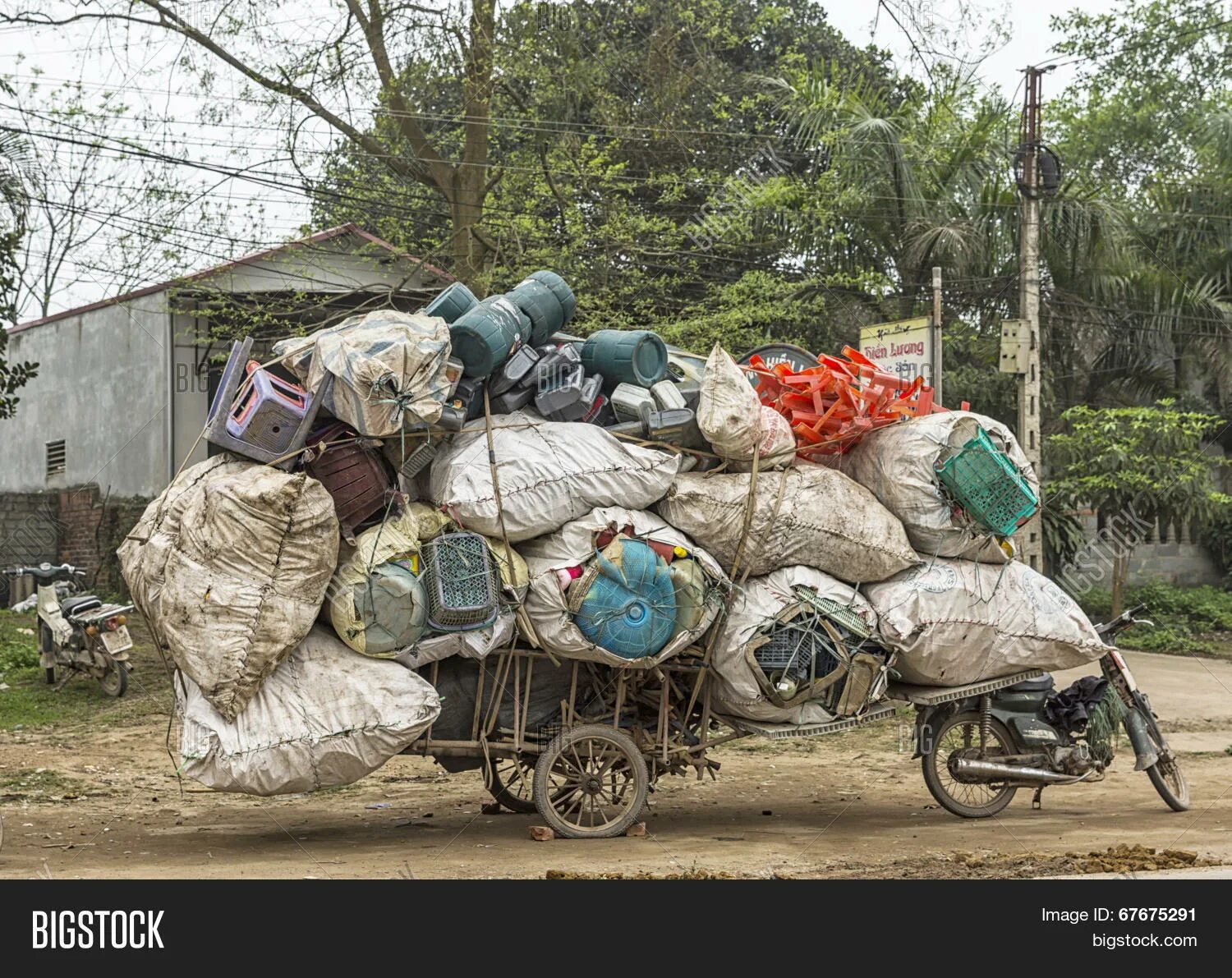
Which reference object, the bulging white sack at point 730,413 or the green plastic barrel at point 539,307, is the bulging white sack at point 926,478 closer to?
the bulging white sack at point 730,413

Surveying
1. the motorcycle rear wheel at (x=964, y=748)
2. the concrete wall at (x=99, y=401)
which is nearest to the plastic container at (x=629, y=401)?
the motorcycle rear wheel at (x=964, y=748)

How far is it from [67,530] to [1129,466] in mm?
15479

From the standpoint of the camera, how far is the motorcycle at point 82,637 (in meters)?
11.8

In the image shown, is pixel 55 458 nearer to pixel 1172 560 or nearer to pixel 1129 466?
pixel 1129 466

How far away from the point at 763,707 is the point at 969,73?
43.4ft

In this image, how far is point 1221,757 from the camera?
10.6 m

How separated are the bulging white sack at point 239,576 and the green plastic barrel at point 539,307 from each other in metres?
1.49

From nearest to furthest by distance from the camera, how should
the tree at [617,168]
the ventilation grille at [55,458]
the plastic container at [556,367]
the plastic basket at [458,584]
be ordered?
the plastic basket at [458,584]
the plastic container at [556,367]
the tree at [617,168]
the ventilation grille at [55,458]

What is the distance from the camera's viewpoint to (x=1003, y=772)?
7.65m

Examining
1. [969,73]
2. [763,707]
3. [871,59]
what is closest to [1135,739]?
[763,707]

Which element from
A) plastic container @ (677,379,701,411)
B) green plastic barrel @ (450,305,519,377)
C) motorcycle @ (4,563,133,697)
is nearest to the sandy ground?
motorcycle @ (4,563,133,697)

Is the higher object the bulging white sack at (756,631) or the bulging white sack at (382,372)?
the bulging white sack at (382,372)

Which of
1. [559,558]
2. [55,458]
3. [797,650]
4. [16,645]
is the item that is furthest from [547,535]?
[55,458]

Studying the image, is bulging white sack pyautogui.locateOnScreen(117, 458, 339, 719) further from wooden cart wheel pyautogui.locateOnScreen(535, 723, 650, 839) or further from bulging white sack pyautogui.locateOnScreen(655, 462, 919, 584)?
bulging white sack pyautogui.locateOnScreen(655, 462, 919, 584)
